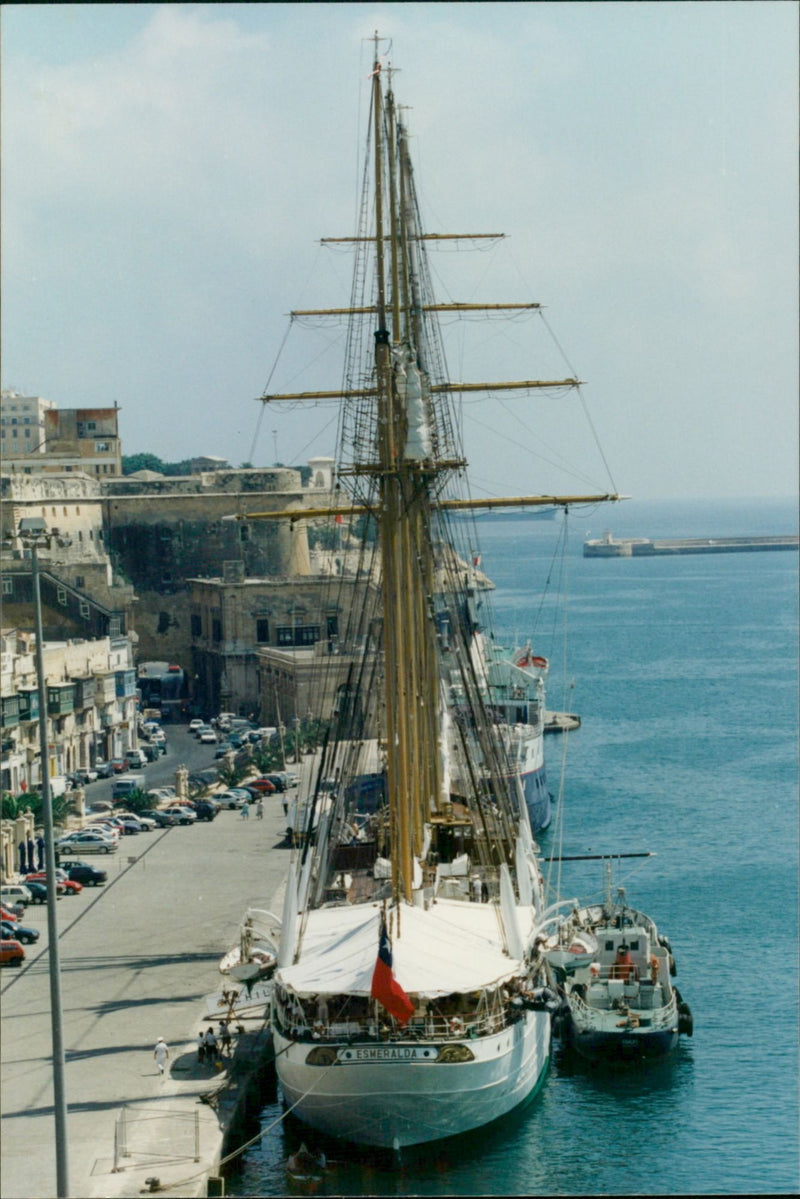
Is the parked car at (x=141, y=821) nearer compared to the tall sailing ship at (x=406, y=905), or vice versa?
the tall sailing ship at (x=406, y=905)

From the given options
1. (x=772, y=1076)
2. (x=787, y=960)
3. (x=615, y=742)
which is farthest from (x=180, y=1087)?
(x=615, y=742)

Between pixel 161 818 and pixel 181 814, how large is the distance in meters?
0.45

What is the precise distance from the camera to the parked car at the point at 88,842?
3036cm

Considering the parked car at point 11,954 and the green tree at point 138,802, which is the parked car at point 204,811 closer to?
the green tree at point 138,802

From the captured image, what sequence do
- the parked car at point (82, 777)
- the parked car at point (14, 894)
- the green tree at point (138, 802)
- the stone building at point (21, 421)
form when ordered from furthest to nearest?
the stone building at point (21, 421), the parked car at point (82, 777), the green tree at point (138, 802), the parked car at point (14, 894)

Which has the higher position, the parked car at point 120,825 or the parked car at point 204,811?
the parked car at point 120,825

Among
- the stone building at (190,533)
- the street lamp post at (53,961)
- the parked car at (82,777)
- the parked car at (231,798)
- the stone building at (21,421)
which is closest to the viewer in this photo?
the street lamp post at (53,961)

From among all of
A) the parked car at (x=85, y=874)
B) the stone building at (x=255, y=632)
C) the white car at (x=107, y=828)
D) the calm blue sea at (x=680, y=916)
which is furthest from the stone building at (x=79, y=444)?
the parked car at (x=85, y=874)

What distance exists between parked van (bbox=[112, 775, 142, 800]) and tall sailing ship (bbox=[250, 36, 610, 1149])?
9147 mm

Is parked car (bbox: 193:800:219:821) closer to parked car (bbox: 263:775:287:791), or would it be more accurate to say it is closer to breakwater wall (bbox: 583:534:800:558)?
parked car (bbox: 263:775:287:791)

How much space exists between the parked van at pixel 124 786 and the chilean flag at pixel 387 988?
2063 centimetres

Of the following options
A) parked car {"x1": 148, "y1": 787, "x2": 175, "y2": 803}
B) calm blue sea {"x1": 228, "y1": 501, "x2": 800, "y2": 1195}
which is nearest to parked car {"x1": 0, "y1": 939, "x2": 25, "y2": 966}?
calm blue sea {"x1": 228, "y1": 501, "x2": 800, "y2": 1195}

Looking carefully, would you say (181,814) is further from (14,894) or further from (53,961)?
(53,961)

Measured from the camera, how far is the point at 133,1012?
20109 mm
